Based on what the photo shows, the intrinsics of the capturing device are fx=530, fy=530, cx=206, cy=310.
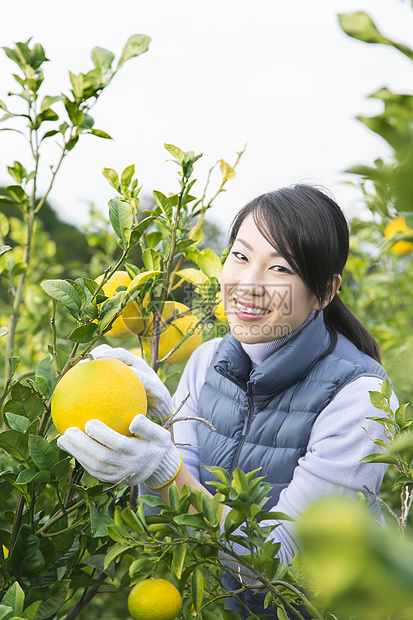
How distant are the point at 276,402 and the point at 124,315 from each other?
1.30ft

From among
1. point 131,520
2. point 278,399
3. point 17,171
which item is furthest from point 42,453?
point 17,171

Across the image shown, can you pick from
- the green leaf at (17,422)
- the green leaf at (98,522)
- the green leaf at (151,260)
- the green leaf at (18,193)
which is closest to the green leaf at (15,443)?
the green leaf at (17,422)

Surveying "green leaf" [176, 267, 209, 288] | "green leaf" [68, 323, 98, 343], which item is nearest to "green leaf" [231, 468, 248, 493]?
"green leaf" [68, 323, 98, 343]

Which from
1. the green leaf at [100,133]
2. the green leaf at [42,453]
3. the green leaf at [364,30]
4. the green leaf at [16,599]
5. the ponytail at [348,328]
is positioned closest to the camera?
the green leaf at [364,30]

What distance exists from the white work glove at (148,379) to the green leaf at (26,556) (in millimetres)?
274

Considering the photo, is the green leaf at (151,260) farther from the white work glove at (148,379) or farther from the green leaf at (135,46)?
the green leaf at (135,46)

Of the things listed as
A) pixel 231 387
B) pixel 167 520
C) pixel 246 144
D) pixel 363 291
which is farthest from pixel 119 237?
pixel 363 291

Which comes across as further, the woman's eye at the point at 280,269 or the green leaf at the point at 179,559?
the woman's eye at the point at 280,269

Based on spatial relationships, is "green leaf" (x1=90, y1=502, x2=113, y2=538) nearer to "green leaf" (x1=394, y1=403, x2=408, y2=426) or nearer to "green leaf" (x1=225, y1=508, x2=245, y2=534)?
"green leaf" (x1=225, y1=508, x2=245, y2=534)

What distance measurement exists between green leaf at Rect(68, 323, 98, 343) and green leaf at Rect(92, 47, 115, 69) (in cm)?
64

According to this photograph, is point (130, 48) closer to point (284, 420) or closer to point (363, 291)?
point (284, 420)

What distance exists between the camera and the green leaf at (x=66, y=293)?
0.68 metres

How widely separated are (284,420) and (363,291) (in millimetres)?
1400

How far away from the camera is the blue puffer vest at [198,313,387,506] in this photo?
112cm
